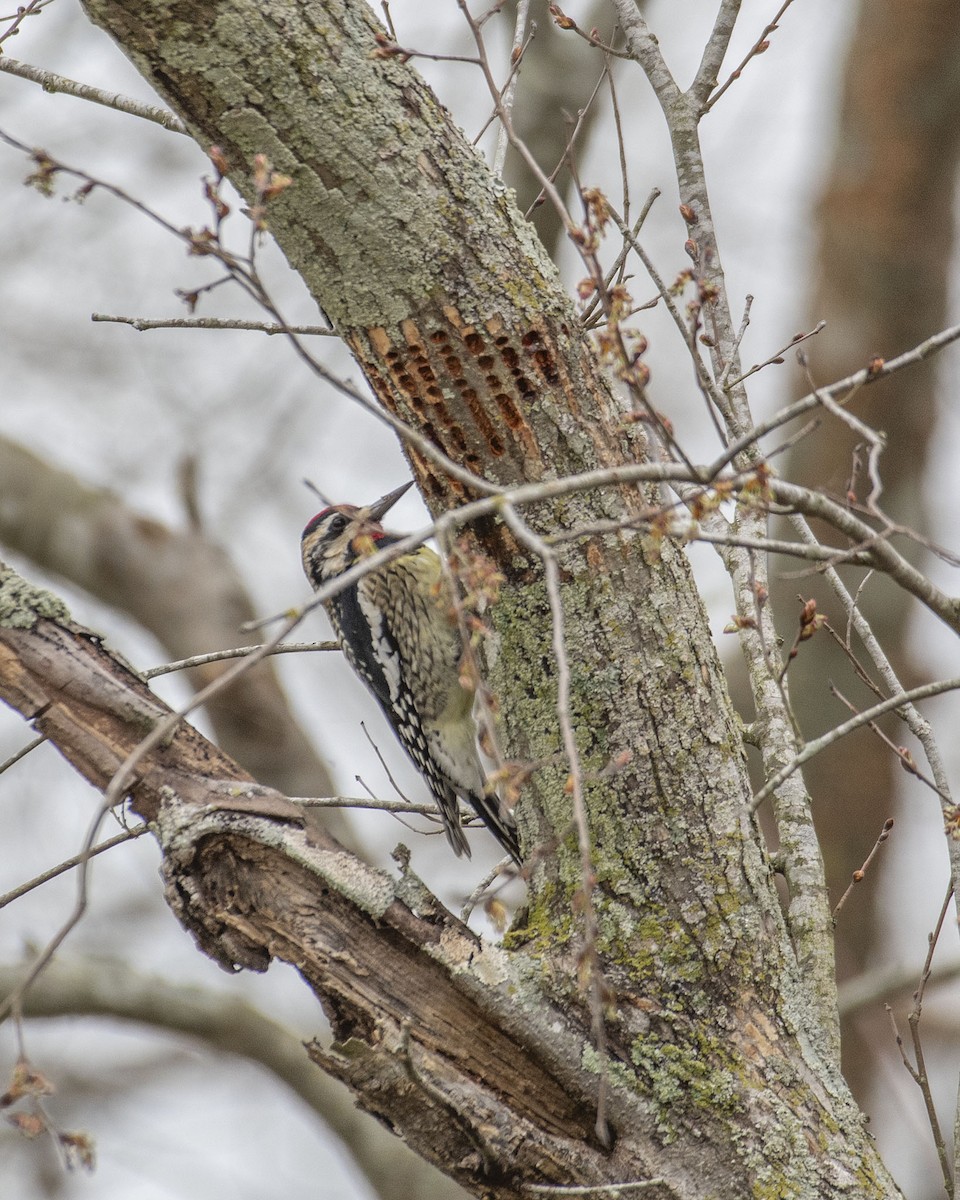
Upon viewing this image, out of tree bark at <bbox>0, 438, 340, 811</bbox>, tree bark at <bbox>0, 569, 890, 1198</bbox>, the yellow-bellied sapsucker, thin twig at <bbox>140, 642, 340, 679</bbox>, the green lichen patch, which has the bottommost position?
tree bark at <bbox>0, 569, 890, 1198</bbox>

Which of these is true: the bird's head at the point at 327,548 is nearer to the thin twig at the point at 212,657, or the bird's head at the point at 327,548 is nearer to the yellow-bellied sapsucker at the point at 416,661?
the yellow-bellied sapsucker at the point at 416,661

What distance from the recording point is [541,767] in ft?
7.55

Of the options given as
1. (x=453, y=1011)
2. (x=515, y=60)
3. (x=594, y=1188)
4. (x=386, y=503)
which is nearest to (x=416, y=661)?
(x=386, y=503)

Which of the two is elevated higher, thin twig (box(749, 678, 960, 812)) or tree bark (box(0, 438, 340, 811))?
tree bark (box(0, 438, 340, 811))

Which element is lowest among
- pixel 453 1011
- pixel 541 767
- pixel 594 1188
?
pixel 594 1188

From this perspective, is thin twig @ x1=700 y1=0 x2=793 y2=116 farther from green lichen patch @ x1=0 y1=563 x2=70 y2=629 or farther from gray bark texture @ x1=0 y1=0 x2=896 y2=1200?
green lichen patch @ x1=0 y1=563 x2=70 y2=629

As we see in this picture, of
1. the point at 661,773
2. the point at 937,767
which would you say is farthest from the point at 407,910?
the point at 937,767

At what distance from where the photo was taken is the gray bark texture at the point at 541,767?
230 centimetres

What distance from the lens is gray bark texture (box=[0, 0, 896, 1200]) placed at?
2.30 m

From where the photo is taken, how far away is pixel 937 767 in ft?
8.31

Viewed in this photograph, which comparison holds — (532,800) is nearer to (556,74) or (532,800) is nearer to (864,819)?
(556,74)

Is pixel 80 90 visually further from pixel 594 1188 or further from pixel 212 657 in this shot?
pixel 594 1188

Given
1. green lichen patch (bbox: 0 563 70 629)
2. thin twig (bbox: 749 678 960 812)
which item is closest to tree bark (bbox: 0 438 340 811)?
green lichen patch (bbox: 0 563 70 629)

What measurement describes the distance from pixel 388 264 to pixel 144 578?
15.8 ft
